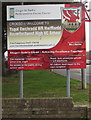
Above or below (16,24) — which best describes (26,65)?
below

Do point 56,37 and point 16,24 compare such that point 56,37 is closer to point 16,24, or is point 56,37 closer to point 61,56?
point 61,56

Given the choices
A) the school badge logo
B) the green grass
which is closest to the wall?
the green grass

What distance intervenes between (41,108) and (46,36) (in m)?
1.94

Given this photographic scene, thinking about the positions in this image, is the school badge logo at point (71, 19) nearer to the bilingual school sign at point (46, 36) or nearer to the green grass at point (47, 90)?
the bilingual school sign at point (46, 36)

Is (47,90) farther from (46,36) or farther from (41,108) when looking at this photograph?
(41,108)

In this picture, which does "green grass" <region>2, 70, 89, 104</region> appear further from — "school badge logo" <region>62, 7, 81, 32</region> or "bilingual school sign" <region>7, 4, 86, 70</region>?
"school badge logo" <region>62, 7, 81, 32</region>

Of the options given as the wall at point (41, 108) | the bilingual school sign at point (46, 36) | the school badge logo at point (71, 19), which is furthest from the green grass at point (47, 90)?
the school badge logo at point (71, 19)

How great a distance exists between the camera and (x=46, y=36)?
20.9 feet

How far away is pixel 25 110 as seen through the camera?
18.7 feet

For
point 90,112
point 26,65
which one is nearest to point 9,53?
point 26,65

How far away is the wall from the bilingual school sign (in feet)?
3.66

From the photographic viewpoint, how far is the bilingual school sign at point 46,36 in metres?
6.32

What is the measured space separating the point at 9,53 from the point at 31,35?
788 mm

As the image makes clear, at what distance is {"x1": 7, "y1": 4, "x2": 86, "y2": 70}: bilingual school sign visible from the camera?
6324 millimetres
